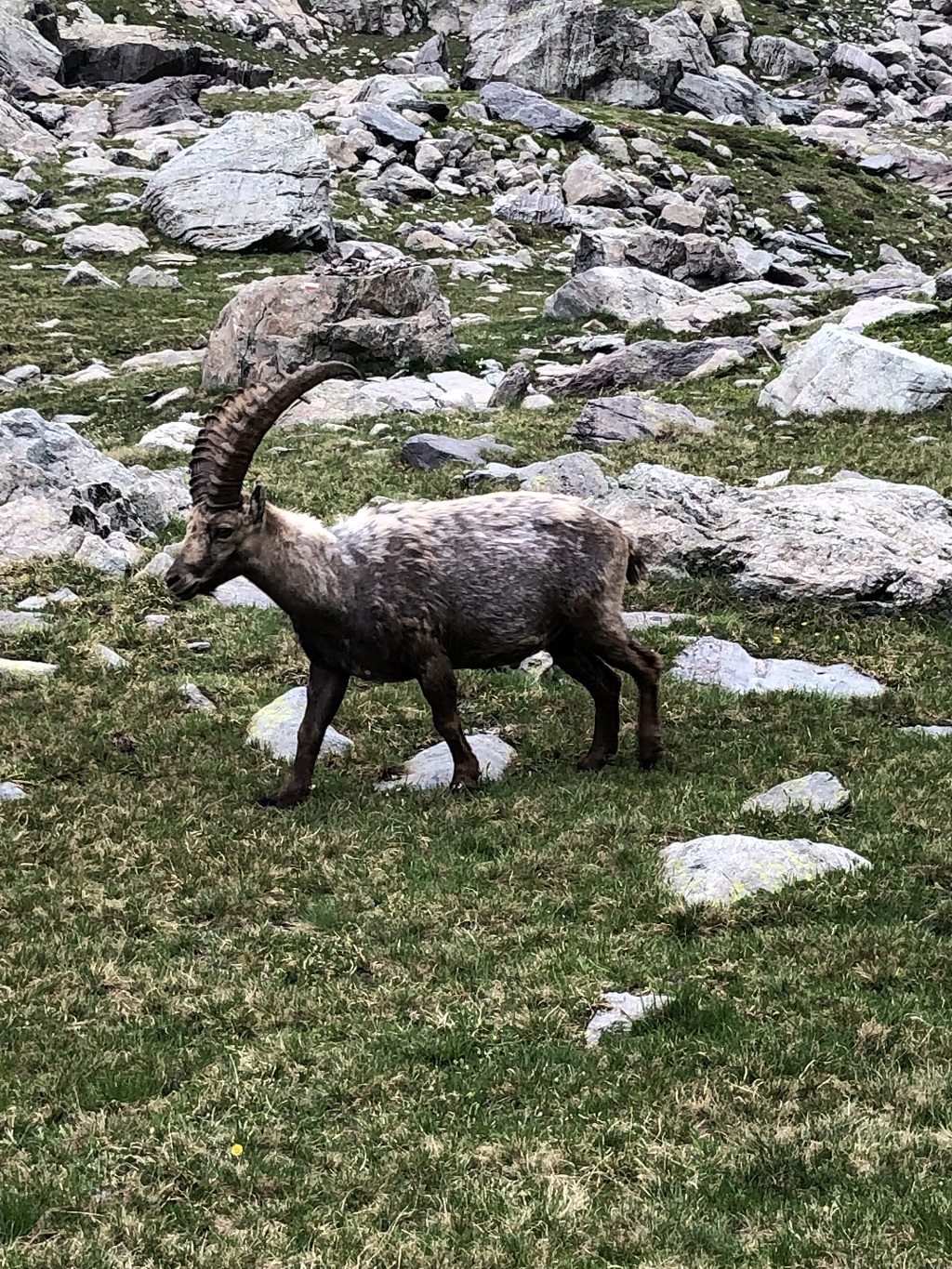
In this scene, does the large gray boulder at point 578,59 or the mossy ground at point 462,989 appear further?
the large gray boulder at point 578,59

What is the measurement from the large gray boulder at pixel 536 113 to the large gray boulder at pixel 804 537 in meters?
51.0

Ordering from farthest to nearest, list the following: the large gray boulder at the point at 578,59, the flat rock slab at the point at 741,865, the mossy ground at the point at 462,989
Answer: the large gray boulder at the point at 578,59
the flat rock slab at the point at 741,865
the mossy ground at the point at 462,989

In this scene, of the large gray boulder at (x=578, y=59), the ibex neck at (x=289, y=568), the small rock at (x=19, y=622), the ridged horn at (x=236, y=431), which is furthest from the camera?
the large gray boulder at (x=578, y=59)

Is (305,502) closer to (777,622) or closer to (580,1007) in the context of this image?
(777,622)

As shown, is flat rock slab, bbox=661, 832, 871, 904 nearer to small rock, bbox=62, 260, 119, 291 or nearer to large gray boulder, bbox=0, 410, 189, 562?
large gray boulder, bbox=0, 410, 189, 562

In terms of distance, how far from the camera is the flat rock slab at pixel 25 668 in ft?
41.0

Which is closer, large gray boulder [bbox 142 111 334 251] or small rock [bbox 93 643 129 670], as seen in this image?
small rock [bbox 93 643 129 670]

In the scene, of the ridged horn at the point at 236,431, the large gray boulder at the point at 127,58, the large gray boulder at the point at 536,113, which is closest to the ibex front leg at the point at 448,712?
the ridged horn at the point at 236,431

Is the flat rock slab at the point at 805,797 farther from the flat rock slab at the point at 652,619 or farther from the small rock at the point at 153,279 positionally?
the small rock at the point at 153,279

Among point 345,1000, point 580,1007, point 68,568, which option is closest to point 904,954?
point 580,1007

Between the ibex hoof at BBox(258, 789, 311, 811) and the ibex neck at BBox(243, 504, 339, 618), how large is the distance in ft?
4.77

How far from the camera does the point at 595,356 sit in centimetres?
2773

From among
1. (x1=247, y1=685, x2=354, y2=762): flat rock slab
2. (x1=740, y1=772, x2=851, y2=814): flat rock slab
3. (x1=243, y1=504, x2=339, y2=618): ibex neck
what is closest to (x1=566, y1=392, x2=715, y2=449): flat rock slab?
(x1=247, y1=685, x2=354, y2=762): flat rock slab

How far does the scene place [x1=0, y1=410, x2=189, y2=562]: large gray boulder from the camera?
16.1m
